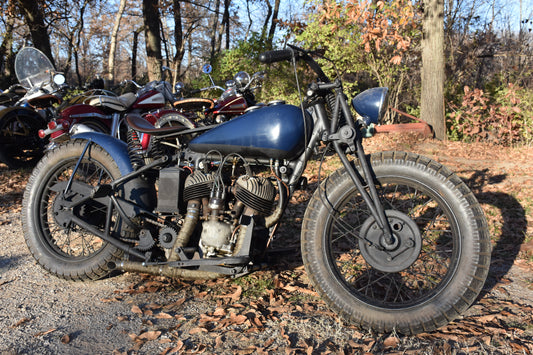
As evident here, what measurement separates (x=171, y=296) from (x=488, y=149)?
6927 millimetres

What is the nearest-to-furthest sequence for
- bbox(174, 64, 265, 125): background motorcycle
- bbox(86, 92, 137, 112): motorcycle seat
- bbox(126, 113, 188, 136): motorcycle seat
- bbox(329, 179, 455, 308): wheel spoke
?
bbox(329, 179, 455, 308): wheel spoke, bbox(126, 113, 188, 136): motorcycle seat, bbox(86, 92, 137, 112): motorcycle seat, bbox(174, 64, 265, 125): background motorcycle

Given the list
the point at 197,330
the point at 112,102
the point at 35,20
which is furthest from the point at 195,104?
the point at 35,20

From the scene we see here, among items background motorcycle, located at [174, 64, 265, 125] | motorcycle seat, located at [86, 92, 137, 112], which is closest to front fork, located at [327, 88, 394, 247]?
background motorcycle, located at [174, 64, 265, 125]

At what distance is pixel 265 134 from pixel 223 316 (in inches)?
49.4

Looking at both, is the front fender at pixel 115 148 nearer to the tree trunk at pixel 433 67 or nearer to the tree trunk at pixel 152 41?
the tree trunk at pixel 433 67

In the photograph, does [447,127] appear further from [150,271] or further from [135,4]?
[135,4]

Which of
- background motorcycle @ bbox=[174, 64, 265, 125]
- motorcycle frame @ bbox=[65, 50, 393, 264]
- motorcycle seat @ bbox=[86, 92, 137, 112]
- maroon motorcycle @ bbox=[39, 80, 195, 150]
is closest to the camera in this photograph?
motorcycle frame @ bbox=[65, 50, 393, 264]

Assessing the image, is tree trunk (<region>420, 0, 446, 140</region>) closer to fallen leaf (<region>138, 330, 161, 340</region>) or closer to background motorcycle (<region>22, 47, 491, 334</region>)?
background motorcycle (<region>22, 47, 491, 334</region>)

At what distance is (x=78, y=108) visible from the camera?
21.9 ft

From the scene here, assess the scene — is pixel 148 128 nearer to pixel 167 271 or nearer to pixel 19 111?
pixel 167 271

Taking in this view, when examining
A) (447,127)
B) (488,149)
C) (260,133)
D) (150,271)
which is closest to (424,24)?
(447,127)

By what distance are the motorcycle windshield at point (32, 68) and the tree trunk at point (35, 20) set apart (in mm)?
4728

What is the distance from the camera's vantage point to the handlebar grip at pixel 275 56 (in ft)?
8.96

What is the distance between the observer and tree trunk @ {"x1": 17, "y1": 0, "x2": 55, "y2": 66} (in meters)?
11.0
